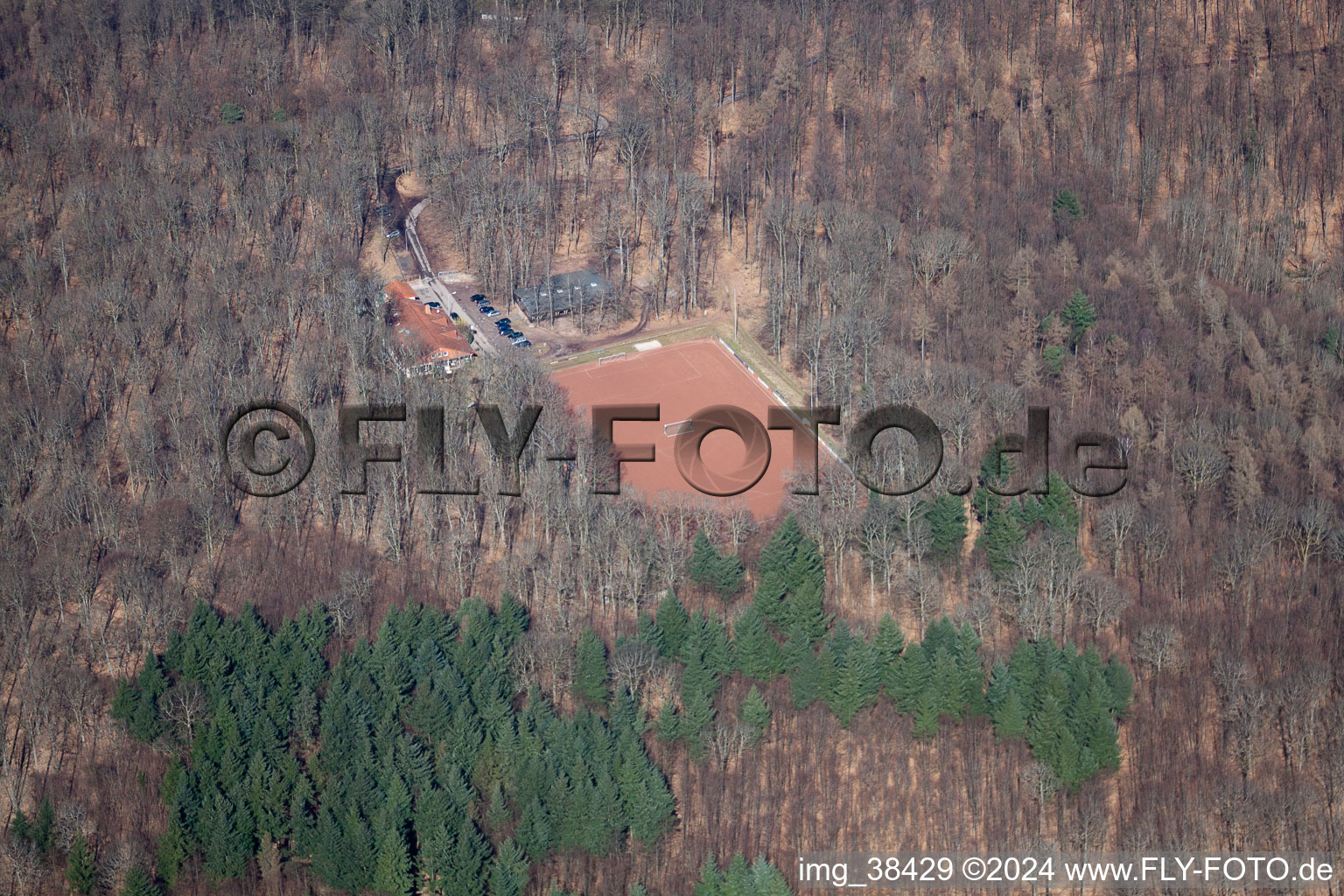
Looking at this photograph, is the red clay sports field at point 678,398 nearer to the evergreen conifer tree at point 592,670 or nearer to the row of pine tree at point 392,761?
the evergreen conifer tree at point 592,670

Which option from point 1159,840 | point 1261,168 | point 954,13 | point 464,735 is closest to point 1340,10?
point 1261,168

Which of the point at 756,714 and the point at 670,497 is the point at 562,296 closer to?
the point at 670,497

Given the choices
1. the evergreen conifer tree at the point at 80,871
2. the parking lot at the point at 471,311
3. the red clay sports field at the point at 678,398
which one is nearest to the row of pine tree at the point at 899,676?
the red clay sports field at the point at 678,398

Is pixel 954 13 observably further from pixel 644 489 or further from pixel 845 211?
pixel 644 489

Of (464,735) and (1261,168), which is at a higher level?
(1261,168)

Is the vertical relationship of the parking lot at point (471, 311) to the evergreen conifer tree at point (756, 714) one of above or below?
above

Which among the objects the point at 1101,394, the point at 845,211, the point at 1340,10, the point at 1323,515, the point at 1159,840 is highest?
the point at 1340,10
